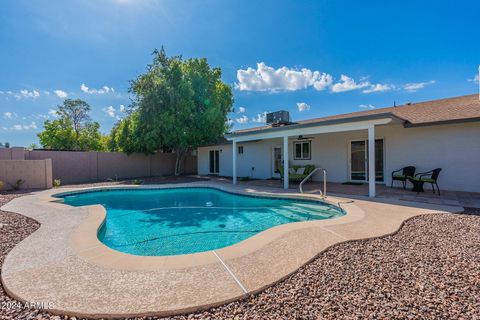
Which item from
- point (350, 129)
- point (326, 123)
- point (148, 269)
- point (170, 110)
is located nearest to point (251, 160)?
point (170, 110)

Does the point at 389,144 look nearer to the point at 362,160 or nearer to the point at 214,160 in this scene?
the point at 362,160

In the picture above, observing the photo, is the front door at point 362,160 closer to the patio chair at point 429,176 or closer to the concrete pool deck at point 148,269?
the patio chair at point 429,176

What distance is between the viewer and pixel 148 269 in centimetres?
303

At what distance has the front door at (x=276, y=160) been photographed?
14.9m

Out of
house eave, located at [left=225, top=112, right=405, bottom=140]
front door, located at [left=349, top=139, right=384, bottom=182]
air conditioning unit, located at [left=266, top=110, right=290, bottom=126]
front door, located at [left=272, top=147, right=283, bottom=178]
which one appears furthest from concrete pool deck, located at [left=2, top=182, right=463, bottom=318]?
air conditioning unit, located at [left=266, top=110, right=290, bottom=126]

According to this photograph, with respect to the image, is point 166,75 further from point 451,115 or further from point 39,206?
point 451,115

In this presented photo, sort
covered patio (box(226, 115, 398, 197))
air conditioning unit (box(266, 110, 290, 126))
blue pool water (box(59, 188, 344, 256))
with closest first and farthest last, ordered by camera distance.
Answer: blue pool water (box(59, 188, 344, 256)) → covered patio (box(226, 115, 398, 197)) → air conditioning unit (box(266, 110, 290, 126))

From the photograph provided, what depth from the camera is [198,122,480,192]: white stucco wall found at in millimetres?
8672

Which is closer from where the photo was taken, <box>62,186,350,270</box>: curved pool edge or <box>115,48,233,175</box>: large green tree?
<box>62,186,350,270</box>: curved pool edge

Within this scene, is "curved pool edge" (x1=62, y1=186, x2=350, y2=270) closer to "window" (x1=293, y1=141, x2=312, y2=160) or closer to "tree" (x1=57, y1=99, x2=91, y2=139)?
"window" (x1=293, y1=141, x2=312, y2=160)

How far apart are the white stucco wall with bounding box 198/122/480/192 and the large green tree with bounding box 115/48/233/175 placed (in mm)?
6478

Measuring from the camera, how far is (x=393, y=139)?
10484 millimetres

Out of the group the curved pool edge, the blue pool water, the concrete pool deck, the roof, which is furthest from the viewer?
the roof

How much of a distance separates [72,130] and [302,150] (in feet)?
107
